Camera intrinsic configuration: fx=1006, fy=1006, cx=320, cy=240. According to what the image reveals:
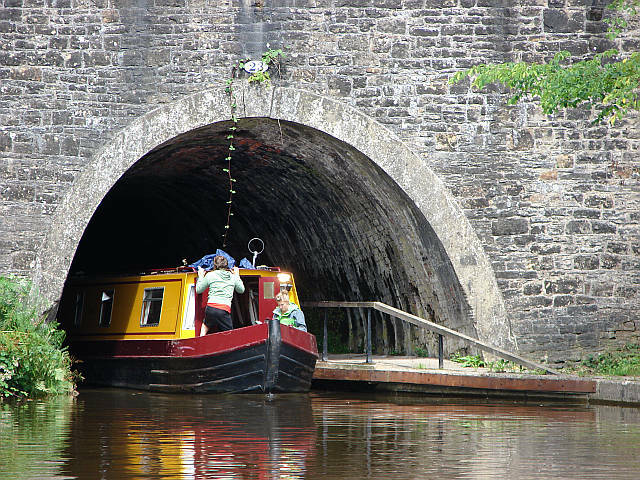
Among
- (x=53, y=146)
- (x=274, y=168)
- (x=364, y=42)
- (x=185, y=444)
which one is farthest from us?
(x=274, y=168)

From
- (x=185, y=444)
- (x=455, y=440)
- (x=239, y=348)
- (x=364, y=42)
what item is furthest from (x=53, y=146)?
(x=455, y=440)

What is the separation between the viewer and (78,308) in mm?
Result: 14117

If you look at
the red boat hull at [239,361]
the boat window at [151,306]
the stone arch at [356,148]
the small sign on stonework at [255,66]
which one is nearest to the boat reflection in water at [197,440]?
the red boat hull at [239,361]

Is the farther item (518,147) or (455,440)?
(518,147)

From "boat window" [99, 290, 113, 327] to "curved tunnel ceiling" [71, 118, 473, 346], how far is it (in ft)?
5.34

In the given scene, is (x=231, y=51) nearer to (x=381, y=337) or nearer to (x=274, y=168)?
(x=274, y=168)

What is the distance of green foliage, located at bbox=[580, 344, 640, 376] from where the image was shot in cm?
1096

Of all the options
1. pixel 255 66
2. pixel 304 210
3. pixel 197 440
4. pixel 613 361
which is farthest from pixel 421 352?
pixel 197 440

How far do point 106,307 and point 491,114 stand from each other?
5670 millimetres

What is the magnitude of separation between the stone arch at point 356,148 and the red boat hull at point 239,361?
75.7 inches

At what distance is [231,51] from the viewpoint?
36.2ft

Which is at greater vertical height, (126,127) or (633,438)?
(126,127)

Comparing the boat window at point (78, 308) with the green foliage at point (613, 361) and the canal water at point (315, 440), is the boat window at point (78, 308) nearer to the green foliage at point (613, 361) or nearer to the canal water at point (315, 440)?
the canal water at point (315, 440)

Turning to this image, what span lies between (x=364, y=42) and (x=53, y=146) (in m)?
3.61
